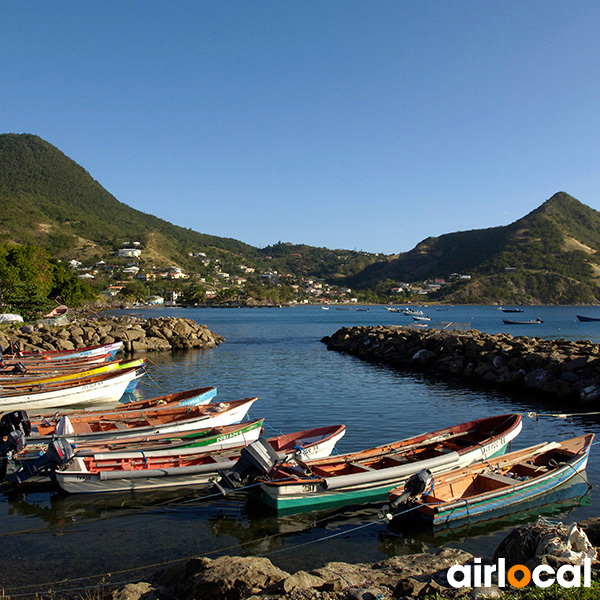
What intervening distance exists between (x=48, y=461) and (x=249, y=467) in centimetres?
474

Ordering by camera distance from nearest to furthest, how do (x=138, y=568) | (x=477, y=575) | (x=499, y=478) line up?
1. (x=477, y=575)
2. (x=138, y=568)
3. (x=499, y=478)

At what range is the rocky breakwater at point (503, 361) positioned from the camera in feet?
79.0

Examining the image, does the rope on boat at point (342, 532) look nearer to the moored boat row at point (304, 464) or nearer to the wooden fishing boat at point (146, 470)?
the moored boat row at point (304, 464)

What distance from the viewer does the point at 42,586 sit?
8.04 metres

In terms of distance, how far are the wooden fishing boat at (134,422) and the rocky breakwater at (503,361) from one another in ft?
50.2

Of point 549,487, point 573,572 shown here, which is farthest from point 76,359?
point 573,572

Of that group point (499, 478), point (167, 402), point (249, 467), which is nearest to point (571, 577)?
point (499, 478)

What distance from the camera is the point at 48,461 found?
11.9 metres

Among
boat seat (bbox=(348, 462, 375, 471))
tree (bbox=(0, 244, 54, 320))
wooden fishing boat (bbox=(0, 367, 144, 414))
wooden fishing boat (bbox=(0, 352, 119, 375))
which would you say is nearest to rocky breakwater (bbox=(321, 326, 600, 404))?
boat seat (bbox=(348, 462, 375, 471))

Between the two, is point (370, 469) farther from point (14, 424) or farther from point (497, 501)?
point (14, 424)

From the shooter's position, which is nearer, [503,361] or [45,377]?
[45,377]

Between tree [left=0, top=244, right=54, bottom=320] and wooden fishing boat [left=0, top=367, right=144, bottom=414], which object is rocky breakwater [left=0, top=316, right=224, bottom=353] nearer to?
tree [left=0, top=244, right=54, bottom=320]

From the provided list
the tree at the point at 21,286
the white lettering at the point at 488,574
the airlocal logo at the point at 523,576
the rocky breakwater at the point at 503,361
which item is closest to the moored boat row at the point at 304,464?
the white lettering at the point at 488,574

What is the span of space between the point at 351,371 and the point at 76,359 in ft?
57.0
